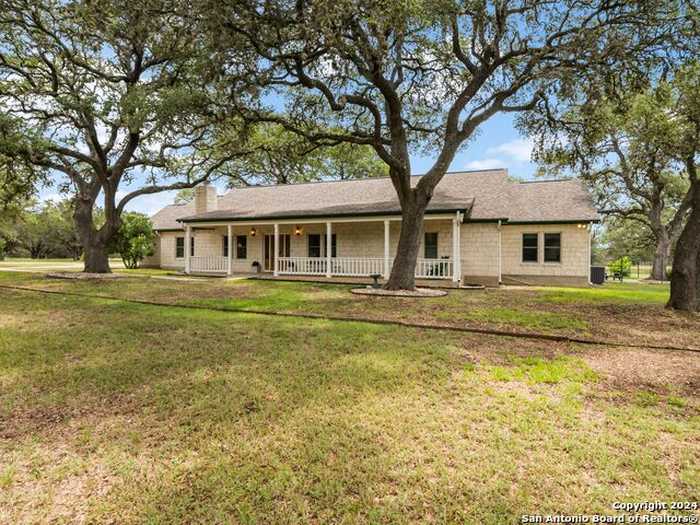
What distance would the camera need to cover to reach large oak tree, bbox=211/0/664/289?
9.03m

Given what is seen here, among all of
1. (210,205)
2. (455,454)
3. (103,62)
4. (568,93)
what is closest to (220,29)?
(568,93)

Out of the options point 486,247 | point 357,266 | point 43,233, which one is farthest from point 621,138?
point 43,233

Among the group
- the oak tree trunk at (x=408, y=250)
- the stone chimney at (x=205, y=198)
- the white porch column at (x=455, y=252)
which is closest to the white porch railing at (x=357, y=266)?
the white porch column at (x=455, y=252)

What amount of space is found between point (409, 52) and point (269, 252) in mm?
11910

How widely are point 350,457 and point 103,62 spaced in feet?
71.6

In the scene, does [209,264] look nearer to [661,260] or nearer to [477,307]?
[477,307]

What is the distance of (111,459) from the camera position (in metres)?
2.97

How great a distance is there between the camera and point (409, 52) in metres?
13.2

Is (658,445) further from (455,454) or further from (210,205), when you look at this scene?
(210,205)

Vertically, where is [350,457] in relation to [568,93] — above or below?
below

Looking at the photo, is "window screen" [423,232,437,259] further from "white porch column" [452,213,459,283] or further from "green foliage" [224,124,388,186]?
"green foliage" [224,124,388,186]

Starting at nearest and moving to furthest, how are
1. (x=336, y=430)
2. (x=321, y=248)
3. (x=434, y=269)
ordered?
(x=336, y=430)
(x=434, y=269)
(x=321, y=248)

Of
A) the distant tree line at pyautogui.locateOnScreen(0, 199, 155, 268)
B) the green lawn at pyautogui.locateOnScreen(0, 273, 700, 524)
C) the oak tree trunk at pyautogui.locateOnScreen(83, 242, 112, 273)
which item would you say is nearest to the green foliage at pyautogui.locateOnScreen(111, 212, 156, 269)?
the oak tree trunk at pyautogui.locateOnScreen(83, 242, 112, 273)

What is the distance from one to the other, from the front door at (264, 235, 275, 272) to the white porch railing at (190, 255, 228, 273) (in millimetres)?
2097
